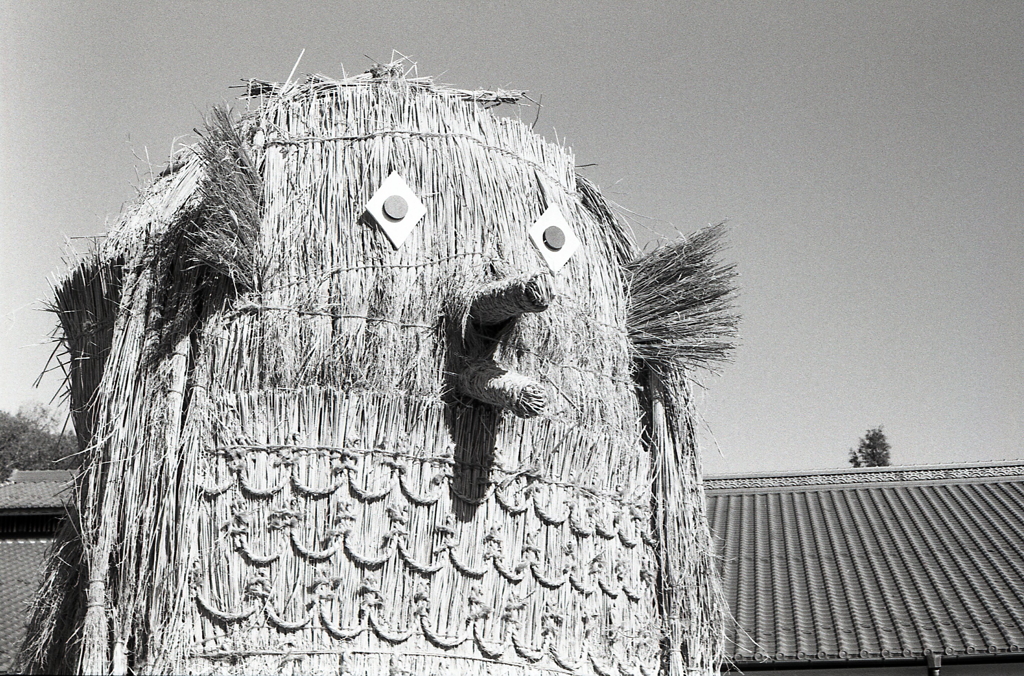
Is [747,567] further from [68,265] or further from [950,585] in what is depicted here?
[68,265]

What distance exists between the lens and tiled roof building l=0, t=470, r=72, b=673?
11953 millimetres

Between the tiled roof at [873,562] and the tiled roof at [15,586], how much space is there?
638cm

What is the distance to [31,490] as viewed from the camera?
1653 cm

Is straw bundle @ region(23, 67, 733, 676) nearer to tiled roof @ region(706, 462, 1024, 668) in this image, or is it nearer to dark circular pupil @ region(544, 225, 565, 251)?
dark circular pupil @ region(544, 225, 565, 251)

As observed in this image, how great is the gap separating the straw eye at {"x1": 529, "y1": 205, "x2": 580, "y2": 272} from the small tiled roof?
10.9 metres

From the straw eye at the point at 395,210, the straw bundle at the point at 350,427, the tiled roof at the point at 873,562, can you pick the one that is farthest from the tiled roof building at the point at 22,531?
the straw eye at the point at 395,210

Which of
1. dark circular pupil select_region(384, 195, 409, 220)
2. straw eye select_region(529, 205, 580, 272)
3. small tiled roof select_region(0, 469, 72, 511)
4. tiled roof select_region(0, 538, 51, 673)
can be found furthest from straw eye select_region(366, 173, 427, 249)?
small tiled roof select_region(0, 469, 72, 511)

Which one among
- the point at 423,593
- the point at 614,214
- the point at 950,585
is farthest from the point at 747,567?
the point at 423,593

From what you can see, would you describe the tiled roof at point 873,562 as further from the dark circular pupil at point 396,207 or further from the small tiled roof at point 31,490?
the small tiled roof at point 31,490

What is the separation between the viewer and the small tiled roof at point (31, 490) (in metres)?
15.0

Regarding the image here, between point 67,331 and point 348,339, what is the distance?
1486 millimetres

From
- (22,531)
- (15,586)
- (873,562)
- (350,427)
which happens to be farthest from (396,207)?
(22,531)

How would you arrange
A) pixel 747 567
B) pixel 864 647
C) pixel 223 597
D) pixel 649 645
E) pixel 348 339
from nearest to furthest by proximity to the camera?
pixel 223 597 → pixel 348 339 → pixel 649 645 → pixel 864 647 → pixel 747 567

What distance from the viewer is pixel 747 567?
42.3 feet
